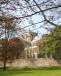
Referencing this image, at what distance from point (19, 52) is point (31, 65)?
196 inches

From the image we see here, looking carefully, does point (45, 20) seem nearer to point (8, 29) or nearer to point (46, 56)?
point (8, 29)

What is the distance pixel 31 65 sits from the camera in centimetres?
4859

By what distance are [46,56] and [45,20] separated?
4681 centimetres

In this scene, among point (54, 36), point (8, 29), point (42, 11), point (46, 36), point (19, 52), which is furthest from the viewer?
point (19, 52)

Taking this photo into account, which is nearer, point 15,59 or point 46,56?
point 15,59

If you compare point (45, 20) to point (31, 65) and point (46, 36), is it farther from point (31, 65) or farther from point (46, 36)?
point (31, 65)

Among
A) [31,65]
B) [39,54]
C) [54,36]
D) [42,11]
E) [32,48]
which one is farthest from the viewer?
[32,48]

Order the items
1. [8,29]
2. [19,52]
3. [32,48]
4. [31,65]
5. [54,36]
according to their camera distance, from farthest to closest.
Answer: [32,48] < [19,52] < [31,65] < [54,36] < [8,29]

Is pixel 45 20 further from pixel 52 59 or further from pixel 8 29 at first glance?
pixel 52 59

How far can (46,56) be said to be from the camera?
54438 millimetres

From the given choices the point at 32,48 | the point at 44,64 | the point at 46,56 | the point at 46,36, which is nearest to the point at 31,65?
the point at 44,64

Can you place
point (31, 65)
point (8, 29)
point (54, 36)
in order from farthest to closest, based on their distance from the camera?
point (31, 65) < point (54, 36) < point (8, 29)

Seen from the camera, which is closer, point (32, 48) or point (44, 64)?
point (44, 64)

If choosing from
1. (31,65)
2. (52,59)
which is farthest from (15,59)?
(52,59)
